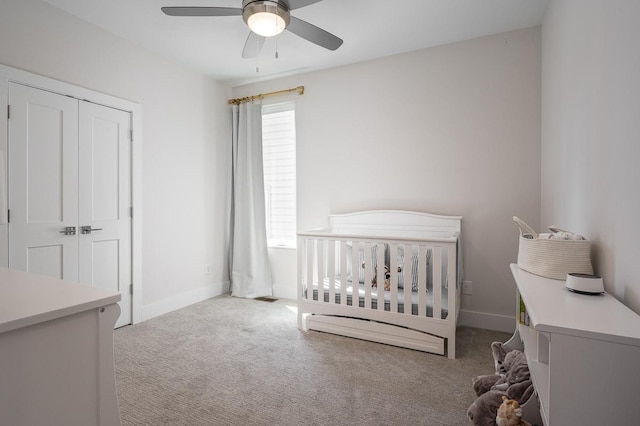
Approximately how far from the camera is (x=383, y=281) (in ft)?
8.12

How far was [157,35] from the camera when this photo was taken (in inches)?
111

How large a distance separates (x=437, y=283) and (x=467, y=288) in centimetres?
78

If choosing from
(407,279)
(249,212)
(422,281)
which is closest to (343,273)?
(407,279)

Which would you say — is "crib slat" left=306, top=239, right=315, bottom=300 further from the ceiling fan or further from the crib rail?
the ceiling fan

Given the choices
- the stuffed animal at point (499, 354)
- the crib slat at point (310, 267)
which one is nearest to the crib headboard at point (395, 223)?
the crib slat at point (310, 267)

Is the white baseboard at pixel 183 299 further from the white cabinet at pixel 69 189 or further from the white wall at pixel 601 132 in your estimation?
the white wall at pixel 601 132

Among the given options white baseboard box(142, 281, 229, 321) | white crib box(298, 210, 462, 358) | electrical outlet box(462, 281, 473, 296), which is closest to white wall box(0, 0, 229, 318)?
white baseboard box(142, 281, 229, 321)

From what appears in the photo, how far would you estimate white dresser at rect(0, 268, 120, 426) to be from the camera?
79 cm

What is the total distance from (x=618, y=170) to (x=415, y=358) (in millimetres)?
1629

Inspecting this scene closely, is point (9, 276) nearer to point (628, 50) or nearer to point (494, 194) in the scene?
point (628, 50)

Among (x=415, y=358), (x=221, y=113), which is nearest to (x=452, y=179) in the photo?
(x=415, y=358)

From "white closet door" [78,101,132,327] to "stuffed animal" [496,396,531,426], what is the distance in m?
2.85

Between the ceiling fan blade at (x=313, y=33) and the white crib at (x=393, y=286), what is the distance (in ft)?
4.62

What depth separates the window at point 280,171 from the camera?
3779mm
